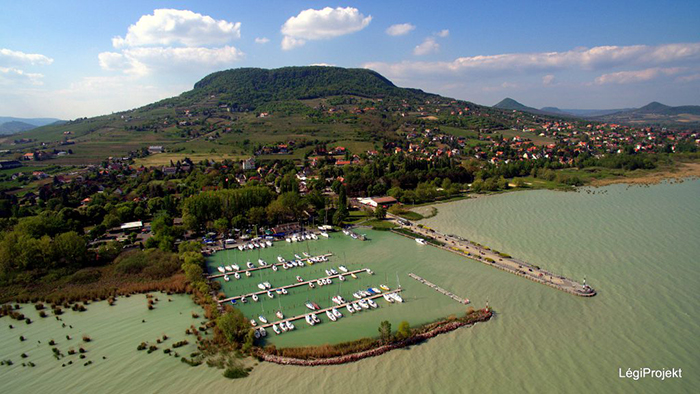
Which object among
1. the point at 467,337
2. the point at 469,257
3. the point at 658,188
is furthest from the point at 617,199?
the point at 467,337

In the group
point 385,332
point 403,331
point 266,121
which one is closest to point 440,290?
point 403,331

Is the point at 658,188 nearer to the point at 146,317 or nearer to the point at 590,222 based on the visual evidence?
the point at 590,222

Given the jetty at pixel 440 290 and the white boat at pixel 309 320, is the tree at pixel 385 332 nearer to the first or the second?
the white boat at pixel 309 320

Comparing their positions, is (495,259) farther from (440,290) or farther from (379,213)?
(379,213)

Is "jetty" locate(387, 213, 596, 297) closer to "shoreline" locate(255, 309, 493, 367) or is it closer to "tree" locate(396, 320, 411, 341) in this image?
"shoreline" locate(255, 309, 493, 367)

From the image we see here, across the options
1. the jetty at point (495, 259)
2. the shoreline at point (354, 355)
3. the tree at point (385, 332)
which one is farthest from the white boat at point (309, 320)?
the jetty at point (495, 259)

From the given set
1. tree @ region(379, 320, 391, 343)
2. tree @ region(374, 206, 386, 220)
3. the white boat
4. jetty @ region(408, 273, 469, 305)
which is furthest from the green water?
tree @ region(374, 206, 386, 220)
